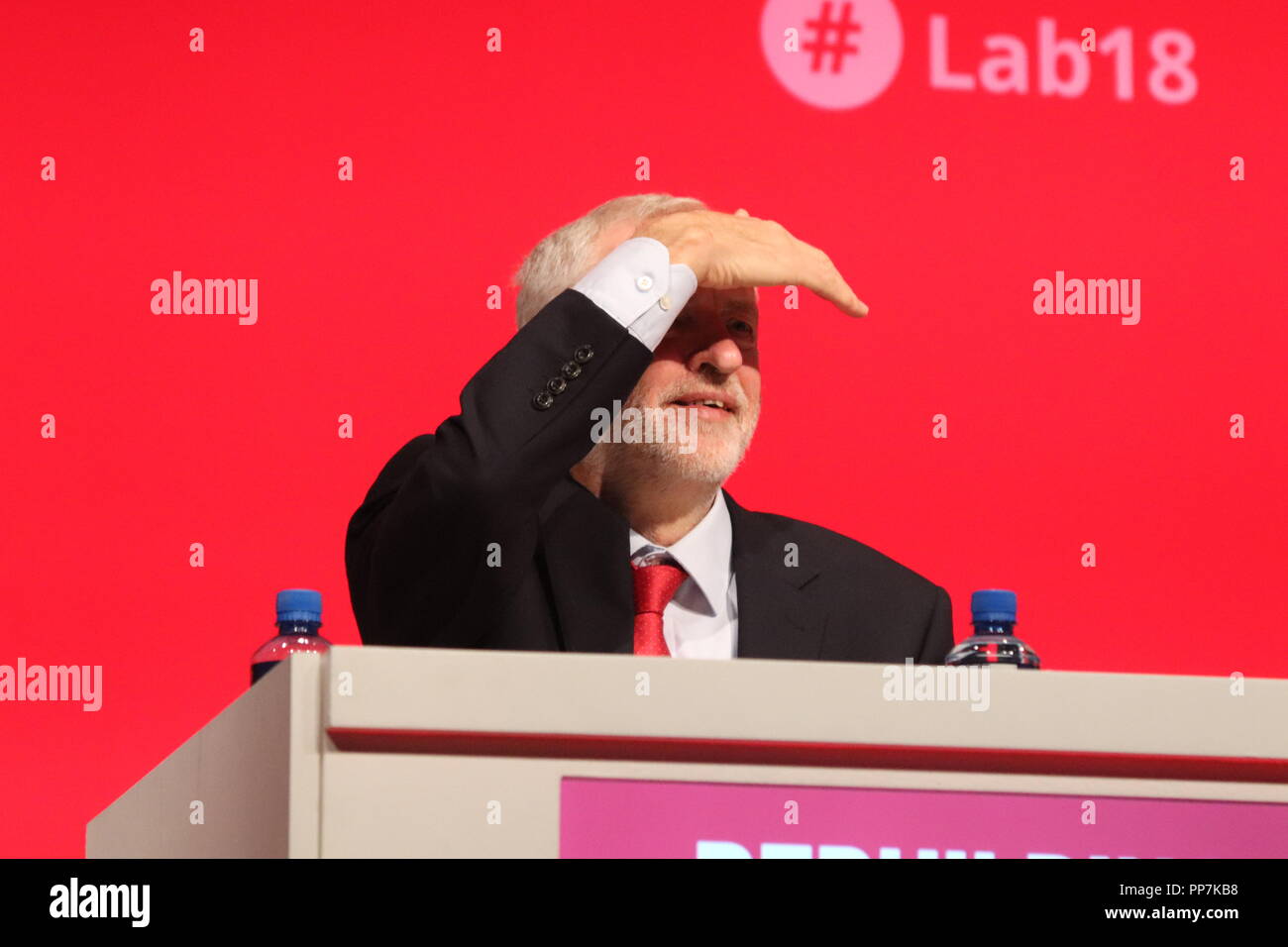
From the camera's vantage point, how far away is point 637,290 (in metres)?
1.27

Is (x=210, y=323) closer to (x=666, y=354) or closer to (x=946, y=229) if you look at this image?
(x=666, y=354)

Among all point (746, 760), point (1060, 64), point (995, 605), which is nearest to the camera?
point (746, 760)

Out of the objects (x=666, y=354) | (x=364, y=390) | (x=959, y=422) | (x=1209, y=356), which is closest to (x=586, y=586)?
(x=666, y=354)

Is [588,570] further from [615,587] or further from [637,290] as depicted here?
[637,290]

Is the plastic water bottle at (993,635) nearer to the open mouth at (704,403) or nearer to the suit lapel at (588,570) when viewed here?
the suit lapel at (588,570)

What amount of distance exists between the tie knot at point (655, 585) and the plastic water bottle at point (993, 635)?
1.10ft

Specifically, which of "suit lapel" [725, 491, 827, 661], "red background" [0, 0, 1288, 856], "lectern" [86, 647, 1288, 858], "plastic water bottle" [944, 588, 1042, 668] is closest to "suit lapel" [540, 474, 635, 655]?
"suit lapel" [725, 491, 827, 661]

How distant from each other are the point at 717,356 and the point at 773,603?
23 centimetres

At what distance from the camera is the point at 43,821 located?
203cm

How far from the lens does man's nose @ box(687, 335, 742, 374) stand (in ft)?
5.39

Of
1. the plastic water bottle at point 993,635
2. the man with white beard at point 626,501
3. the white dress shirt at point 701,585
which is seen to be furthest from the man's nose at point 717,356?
the plastic water bottle at point 993,635

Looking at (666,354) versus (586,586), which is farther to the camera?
(666,354)

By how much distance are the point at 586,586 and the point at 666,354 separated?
24cm

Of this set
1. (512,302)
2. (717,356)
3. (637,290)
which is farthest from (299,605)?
(512,302)
